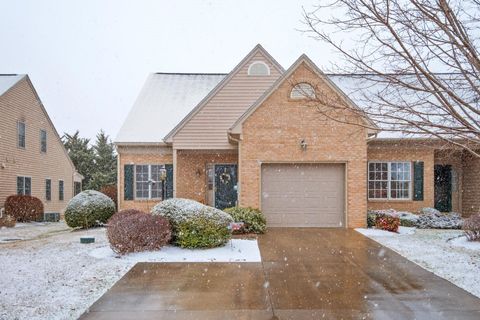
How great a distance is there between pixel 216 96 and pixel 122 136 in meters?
4.28

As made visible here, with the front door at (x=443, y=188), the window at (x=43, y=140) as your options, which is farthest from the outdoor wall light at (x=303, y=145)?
the window at (x=43, y=140)

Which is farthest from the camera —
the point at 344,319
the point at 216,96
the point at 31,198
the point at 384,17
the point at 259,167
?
the point at 31,198

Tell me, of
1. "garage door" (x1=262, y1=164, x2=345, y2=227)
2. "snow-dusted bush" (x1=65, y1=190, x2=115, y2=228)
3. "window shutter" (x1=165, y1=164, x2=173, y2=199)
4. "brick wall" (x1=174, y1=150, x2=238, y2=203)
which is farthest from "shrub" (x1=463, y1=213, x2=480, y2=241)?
"snow-dusted bush" (x1=65, y1=190, x2=115, y2=228)

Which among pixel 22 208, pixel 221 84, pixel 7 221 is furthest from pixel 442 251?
pixel 22 208

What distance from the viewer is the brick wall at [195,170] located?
19938 millimetres

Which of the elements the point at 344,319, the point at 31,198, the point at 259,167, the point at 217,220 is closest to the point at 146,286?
the point at 344,319

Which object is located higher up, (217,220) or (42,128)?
(42,128)

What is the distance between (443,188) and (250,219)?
9.73 metres

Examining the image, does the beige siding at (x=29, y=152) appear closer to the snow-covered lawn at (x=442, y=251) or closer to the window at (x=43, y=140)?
the window at (x=43, y=140)

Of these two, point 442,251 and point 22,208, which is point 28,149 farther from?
point 442,251

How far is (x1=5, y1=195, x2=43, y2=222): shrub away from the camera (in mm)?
21812

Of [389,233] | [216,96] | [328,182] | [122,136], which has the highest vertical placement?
[216,96]

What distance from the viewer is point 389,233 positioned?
15.1 meters

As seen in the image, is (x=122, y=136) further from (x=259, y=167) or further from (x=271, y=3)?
(x=271, y=3)
